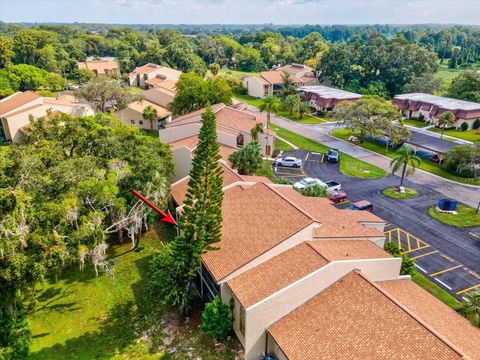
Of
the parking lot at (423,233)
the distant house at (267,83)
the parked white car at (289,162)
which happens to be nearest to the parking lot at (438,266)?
the parking lot at (423,233)

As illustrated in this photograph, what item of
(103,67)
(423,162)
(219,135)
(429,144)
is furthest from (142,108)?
(103,67)

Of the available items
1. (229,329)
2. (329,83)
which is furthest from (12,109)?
(329,83)

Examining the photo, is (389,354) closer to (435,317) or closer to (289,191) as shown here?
(435,317)

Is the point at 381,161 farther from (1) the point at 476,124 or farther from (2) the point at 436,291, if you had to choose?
(2) the point at 436,291

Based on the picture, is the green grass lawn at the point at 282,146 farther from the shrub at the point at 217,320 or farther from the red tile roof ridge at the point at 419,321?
the shrub at the point at 217,320

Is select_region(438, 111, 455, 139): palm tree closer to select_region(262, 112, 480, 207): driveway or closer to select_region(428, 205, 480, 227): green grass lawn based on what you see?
select_region(262, 112, 480, 207): driveway

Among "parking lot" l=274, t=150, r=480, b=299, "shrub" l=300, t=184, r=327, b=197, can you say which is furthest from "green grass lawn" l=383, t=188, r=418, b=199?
"shrub" l=300, t=184, r=327, b=197
